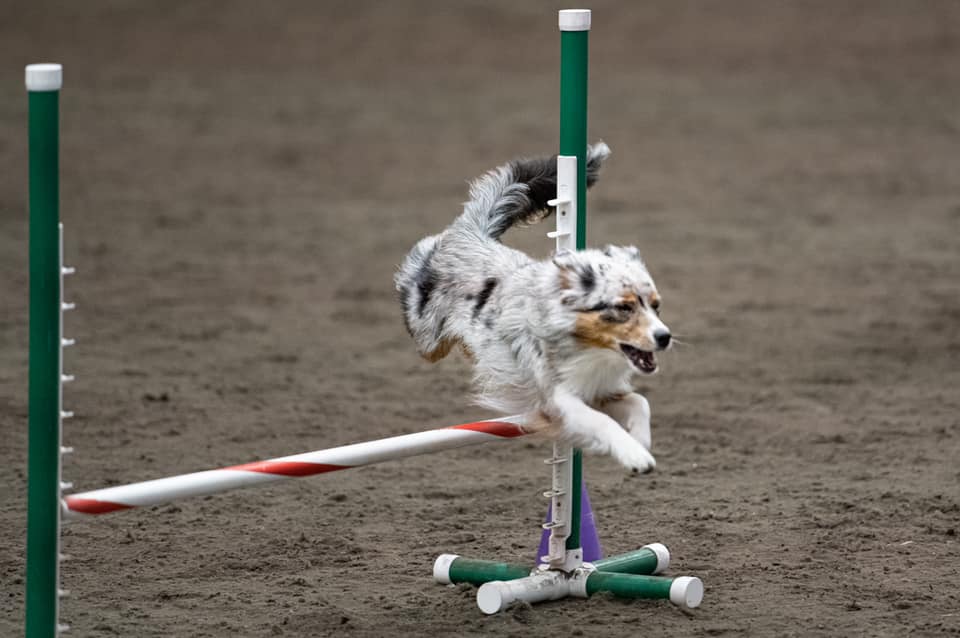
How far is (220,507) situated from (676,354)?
332 cm

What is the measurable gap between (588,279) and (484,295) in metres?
0.48

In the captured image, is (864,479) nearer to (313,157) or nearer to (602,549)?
(602,549)

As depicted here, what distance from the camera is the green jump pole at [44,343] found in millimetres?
3844

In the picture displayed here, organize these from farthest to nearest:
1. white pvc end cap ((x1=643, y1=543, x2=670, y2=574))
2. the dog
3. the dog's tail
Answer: white pvc end cap ((x1=643, y1=543, x2=670, y2=574)), the dog's tail, the dog

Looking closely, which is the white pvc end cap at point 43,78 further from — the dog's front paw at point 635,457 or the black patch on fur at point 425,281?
the dog's front paw at point 635,457

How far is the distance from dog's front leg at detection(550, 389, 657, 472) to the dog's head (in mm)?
189

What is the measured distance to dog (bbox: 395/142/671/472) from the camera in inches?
168

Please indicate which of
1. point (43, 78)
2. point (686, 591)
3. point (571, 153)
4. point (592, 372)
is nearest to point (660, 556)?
point (686, 591)

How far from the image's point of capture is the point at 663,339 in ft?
13.6

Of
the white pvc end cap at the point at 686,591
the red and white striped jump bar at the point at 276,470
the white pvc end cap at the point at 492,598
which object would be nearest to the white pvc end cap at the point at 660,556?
the white pvc end cap at the point at 686,591

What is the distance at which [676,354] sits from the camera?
27.9 ft

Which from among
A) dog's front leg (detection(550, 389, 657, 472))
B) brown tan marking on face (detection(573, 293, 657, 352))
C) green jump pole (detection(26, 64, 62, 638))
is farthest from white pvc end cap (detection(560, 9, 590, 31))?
green jump pole (detection(26, 64, 62, 638))

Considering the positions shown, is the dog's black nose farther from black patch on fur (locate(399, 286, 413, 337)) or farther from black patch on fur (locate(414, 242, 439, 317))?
black patch on fur (locate(399, 286, 413, 337))

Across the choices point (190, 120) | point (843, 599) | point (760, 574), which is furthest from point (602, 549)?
point (190, 120)
